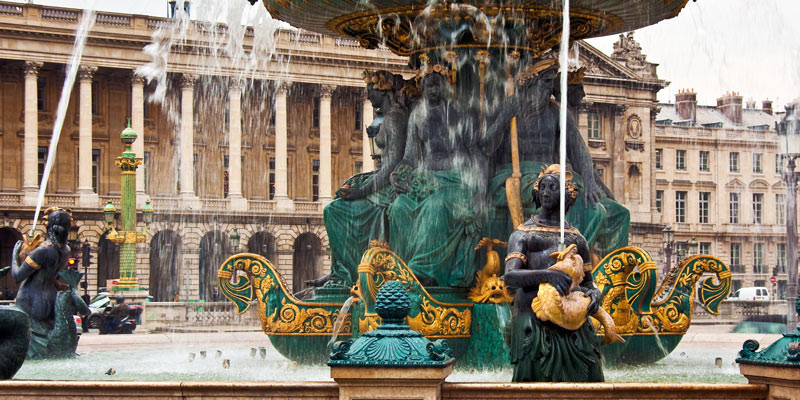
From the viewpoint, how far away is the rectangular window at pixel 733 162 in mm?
95000

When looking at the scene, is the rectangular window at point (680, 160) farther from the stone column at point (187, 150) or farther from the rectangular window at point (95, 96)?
the rectangular window at point (95, 96)

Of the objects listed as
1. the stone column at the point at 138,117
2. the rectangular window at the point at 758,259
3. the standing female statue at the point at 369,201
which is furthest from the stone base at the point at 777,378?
the rectangular window at the point at 758,259

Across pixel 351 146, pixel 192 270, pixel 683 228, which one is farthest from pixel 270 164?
pixel 683 228

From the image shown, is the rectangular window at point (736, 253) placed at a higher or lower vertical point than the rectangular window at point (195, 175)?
lower

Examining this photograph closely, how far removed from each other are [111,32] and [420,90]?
6556cm

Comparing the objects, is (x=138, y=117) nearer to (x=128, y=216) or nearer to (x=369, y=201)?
(x=128, y=216)

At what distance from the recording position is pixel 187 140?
76.4 meters

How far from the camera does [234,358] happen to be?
1432cm

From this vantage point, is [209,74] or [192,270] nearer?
[192,270]

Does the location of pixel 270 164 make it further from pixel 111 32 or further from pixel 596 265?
pixel 596 265

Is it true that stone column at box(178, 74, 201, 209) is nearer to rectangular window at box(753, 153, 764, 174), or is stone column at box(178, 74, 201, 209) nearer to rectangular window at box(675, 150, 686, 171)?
rectangular window at box(675, 150, 686, 171)

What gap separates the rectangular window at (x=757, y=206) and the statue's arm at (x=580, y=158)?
8465 cm

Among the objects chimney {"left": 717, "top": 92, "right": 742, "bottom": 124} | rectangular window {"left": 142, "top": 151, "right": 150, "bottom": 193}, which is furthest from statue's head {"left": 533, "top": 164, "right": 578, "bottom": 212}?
chimney {"left": 717, "top": 92, "right": 742, "bottom": 124}

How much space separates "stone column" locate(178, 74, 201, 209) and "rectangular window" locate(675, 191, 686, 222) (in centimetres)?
3571
